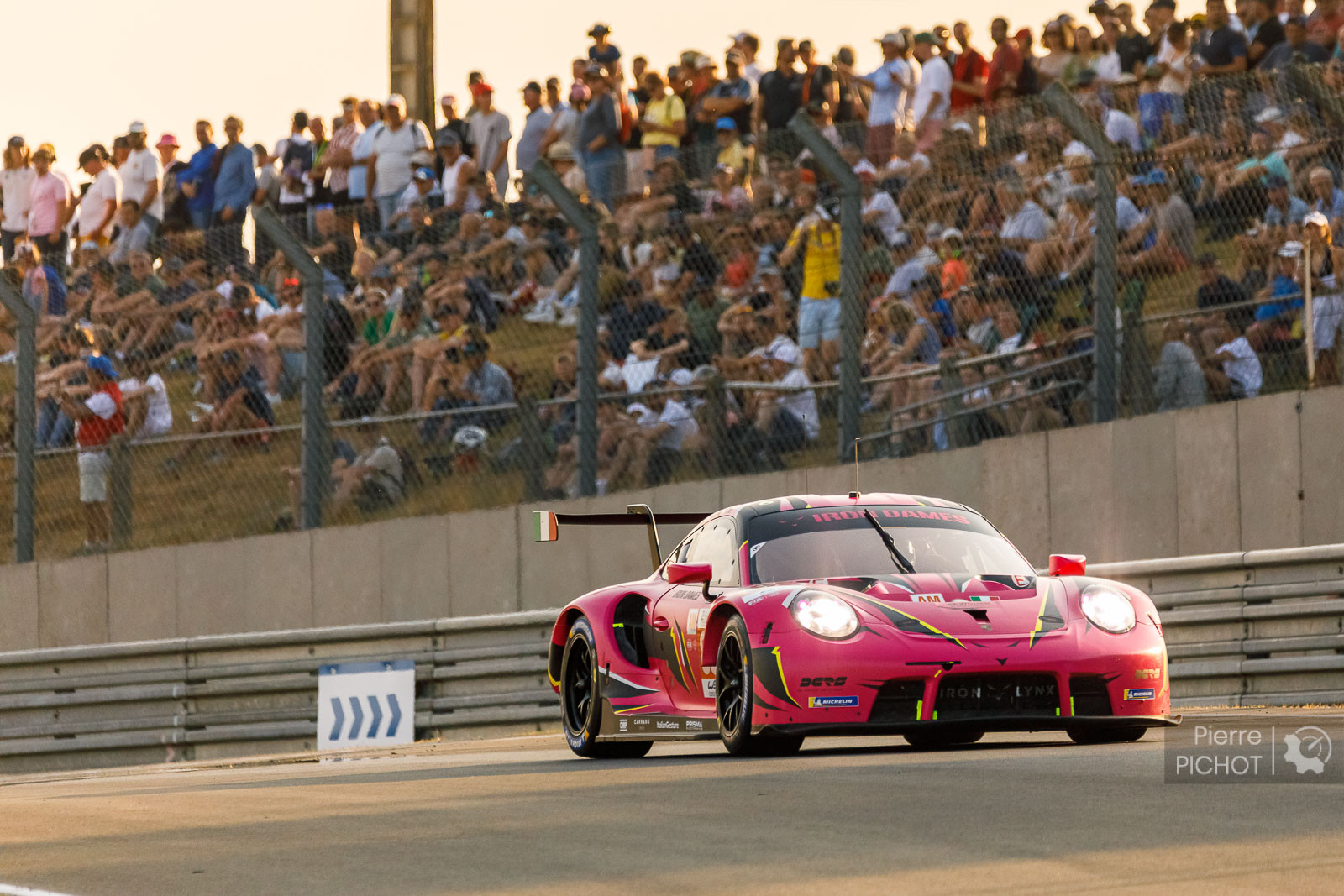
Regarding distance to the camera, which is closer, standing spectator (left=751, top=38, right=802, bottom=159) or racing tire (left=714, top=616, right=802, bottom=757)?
racing tire (left=714, top=616, right=802, bottom=757)

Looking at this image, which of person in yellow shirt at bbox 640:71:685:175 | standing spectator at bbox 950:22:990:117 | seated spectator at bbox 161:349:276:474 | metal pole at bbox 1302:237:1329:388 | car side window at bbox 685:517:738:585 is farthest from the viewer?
person in yellow shirt at bbox 640:71:685:175

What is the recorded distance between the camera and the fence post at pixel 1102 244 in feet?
43.5

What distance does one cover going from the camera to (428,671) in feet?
50.1

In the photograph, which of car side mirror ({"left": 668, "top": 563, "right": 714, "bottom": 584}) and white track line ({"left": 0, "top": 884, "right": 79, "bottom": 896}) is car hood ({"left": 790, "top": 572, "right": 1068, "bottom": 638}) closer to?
car side mirror ({"left": 668, "top": 563, "right": 714, "bottom": 584})

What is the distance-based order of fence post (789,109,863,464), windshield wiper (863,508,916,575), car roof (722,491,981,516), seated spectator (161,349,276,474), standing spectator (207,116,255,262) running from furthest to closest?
standing spectator (207,116,255,262) → seated spectator (161,349,276,474) → fence post (789,109,863,464) → car roof (722,491,981,516) → windshield wiper (863,508,916,575)

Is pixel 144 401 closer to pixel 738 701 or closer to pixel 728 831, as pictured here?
pixel 738 701

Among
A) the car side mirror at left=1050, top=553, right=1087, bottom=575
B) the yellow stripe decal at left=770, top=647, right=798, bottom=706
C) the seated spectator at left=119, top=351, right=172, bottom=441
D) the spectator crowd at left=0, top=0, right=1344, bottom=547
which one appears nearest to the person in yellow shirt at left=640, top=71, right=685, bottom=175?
the spectator crowd at left=0, top=0, right=1344, bottom=547

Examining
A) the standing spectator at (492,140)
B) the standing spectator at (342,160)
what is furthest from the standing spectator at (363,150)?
the standing spectator at (492,140)

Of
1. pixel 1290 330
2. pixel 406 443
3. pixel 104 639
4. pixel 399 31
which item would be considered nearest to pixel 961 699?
pixel 1290 330

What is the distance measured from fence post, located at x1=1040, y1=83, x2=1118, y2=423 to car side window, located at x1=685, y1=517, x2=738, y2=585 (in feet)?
12.1

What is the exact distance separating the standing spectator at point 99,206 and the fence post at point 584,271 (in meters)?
8.15

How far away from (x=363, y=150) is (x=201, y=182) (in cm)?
236

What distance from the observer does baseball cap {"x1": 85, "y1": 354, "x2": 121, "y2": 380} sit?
18.1 meters

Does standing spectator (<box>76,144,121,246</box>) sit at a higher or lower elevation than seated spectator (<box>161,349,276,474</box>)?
higher
